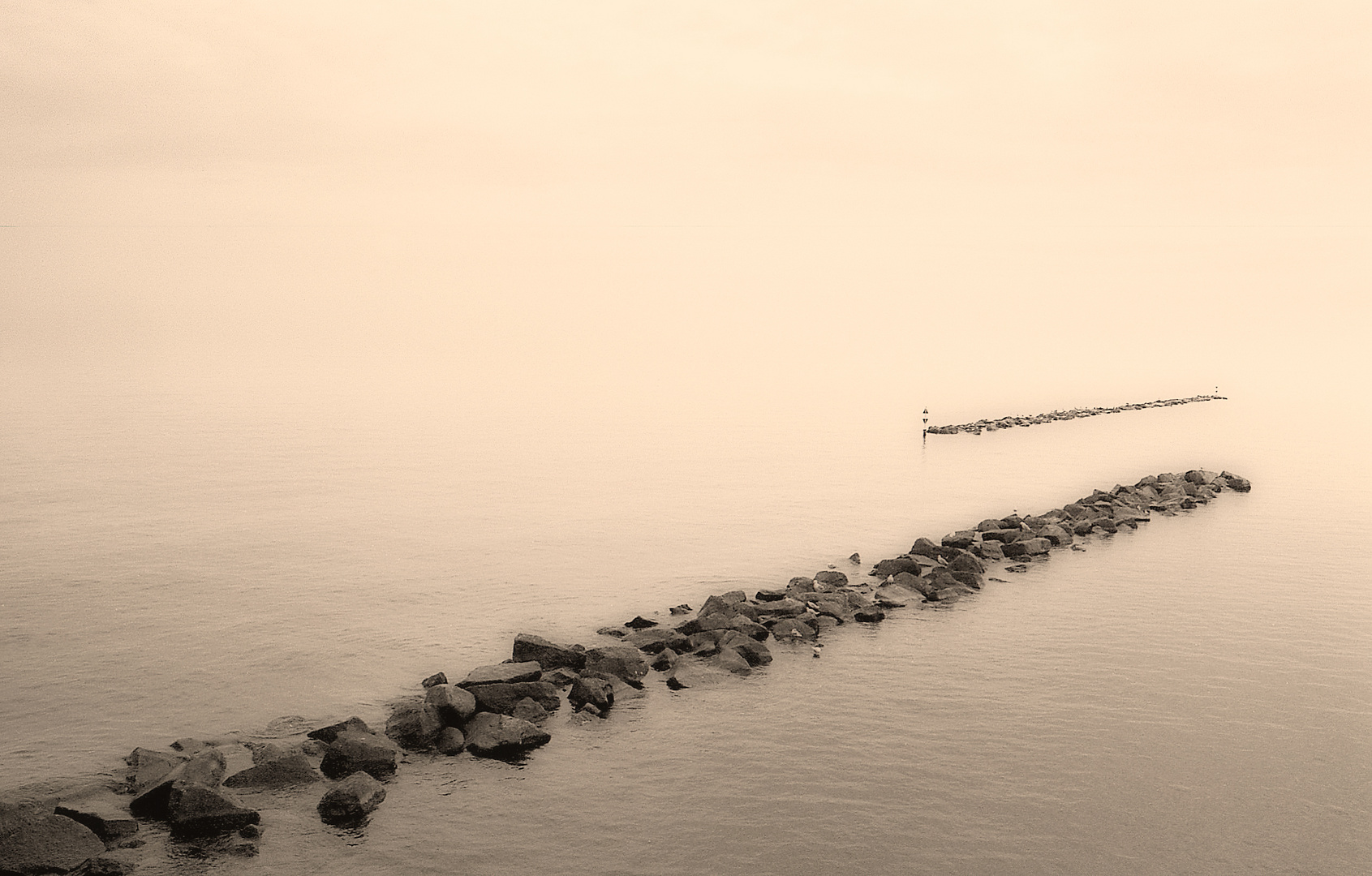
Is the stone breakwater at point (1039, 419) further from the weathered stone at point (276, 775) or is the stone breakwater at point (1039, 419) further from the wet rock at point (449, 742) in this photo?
the weathered stone at point (276, 775)

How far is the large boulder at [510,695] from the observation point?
1097 inches

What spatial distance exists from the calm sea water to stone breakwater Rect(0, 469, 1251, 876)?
666mm

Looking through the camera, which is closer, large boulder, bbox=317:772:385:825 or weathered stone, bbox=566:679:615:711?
large boulder, bbox=317:772:385:825

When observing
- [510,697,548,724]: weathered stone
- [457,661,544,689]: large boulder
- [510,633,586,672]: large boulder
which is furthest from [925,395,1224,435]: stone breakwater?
[510,697,548,724]: weathered stone

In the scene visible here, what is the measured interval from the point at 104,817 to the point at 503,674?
419 inches

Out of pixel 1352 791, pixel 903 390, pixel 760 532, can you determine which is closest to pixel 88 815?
pixel 1352 791

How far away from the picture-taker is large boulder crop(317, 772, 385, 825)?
22219mm

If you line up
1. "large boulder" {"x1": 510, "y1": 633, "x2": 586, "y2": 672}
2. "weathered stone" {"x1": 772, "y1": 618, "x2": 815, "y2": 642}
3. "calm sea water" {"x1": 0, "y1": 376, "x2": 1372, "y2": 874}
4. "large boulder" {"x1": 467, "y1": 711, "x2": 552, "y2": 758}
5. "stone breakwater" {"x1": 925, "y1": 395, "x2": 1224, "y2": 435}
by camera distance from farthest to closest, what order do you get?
"stone breakwater" {"x1": 925, "y1": 395, "x2": 1224, "y2": 435} < "weathered stone" {"x1": 772, "y1": 618, "x2": 815, "y2": 642} < "large boulder" {"x1": 510, "y1": 633, "x2": 586, "y2": 672} < "large boulder" {"x1": 467, "y1": 711, "x2": 552, "y2": 758} < "calm sea water" {"x1": 0, "y1": 376, "x2": 1372, "y2": 874}

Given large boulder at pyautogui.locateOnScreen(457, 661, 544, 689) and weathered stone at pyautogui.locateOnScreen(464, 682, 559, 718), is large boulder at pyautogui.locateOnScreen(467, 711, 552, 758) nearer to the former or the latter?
weathered stone at pyautogui.locateOnScreen(464, 682, 559, 718)

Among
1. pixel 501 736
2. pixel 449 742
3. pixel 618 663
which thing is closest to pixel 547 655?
pixel 618 663

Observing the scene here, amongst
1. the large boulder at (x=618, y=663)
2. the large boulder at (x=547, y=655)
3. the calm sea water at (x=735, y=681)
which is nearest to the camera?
the calm sea water at (x=735, y=681)

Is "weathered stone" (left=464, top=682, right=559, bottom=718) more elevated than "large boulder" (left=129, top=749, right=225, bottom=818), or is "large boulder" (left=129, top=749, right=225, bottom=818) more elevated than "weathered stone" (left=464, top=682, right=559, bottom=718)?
"weathered stone" (left=464, top=682, right=559, bottom=718)

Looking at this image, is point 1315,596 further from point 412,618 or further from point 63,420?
point 63,420

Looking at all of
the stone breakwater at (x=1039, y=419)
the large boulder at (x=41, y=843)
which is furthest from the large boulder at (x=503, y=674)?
the stone breakwater at (x=1039, y=419)
